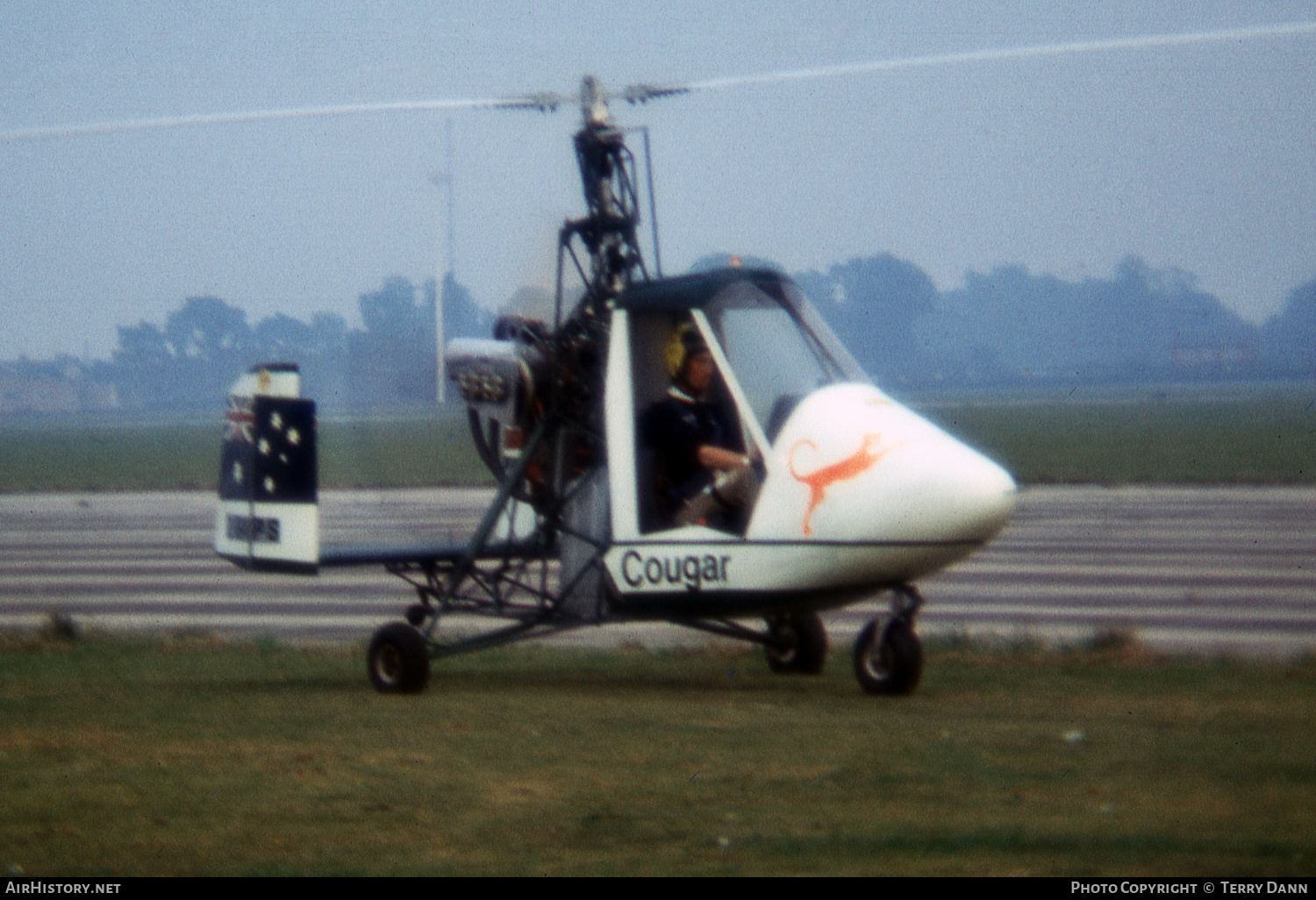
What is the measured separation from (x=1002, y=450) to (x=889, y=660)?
38.5 metres

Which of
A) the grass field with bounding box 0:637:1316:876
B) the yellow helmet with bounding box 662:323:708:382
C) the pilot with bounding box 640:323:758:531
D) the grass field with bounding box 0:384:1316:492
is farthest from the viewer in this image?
the grass field with bounding box 0:384:1316:492

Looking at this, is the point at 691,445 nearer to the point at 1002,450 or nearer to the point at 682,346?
the point at 682,346

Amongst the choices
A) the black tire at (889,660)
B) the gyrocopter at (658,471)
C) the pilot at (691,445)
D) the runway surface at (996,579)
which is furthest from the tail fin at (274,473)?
the black tire at (889,660)

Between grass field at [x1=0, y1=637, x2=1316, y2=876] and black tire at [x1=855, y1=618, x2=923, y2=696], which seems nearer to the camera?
grass field at [x1=0, y1=637, x2=1316, y2=876]

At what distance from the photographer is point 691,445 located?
368 inches

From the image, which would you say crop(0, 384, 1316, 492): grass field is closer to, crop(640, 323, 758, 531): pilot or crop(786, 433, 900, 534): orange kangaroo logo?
crop(640, 323, 758, 531): pilot

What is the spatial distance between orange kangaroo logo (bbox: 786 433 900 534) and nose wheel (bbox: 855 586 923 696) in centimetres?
65

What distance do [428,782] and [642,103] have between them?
13.4ft

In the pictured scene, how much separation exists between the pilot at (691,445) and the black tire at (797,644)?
1.20 metres

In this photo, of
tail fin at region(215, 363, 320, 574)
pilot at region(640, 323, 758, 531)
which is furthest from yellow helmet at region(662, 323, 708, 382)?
tail fin at region(215, 363, 320, 574)

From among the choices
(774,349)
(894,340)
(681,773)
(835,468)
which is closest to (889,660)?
(835,468)

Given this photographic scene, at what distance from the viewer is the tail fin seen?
33.6ft
